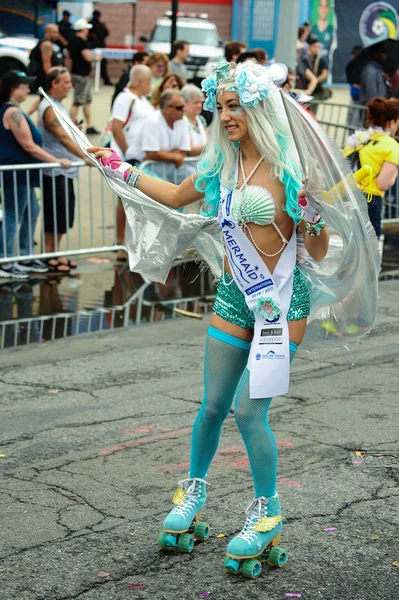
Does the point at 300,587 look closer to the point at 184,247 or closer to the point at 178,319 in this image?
the point at 184,247

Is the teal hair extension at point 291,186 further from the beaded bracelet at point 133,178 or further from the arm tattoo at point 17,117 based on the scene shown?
the arm tattoo at point 17,117

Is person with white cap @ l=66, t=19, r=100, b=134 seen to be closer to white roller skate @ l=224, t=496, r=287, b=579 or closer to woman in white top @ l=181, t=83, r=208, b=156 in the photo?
woman in white top @ l=181, t=83, r=208, b=156

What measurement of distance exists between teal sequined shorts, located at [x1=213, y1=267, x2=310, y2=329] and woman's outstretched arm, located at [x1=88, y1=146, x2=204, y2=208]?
0.38 meters

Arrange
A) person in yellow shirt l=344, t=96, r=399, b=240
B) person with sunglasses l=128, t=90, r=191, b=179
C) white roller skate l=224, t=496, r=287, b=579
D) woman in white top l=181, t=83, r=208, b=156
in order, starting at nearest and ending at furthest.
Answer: white roller skate l=224, t=496, r=287, b=579 → person in yellow shirt l=344, t=96, r=399, b=240 → person with sunglasses l=128, t=90, r=191, b=179 → woman in white top l=181, t=83, r=208, b=156

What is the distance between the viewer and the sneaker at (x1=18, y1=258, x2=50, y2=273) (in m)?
9.77

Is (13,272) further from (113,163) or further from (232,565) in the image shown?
(232,565)

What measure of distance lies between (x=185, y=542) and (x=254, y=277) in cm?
115

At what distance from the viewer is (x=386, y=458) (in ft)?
17.7

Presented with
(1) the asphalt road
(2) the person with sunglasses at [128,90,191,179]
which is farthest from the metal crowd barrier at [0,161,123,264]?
(1) the asphalt road

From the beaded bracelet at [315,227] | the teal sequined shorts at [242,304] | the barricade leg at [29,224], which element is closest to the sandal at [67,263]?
the barricade leg at [29,224]

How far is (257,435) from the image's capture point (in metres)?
4.01

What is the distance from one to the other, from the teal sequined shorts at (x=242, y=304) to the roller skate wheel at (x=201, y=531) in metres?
0.89

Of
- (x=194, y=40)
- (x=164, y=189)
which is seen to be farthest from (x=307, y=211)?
(x=194, y=40)

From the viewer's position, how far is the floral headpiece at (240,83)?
3867 millimetres
